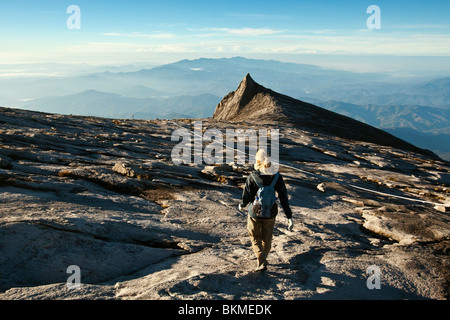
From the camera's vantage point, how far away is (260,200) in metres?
8.98

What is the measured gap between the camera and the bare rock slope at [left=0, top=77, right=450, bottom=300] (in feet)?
27.4

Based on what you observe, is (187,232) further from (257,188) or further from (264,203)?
(264,203)

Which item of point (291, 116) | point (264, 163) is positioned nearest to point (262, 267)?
point (264, 163)

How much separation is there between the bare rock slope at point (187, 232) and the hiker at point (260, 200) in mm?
746

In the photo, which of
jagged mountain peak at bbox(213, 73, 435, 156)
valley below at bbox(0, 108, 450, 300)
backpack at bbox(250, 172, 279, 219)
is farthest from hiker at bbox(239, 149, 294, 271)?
jagged mountain peak at bbox(213, 73, 435, 156)

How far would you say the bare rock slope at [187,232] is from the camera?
8.34 m

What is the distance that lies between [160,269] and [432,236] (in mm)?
10854

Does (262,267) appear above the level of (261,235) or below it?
below

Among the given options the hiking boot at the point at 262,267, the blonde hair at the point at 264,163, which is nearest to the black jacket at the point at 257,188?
the blonde hair at the point at 264,163

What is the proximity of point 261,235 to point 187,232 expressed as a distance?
11.8 feet

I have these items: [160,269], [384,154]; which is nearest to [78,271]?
[160,269]

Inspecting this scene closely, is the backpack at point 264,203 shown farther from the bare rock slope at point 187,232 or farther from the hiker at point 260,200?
the bare rock slope at point 187,232
